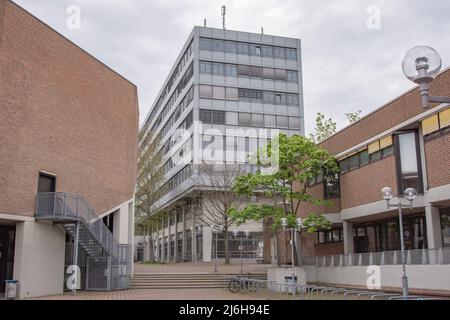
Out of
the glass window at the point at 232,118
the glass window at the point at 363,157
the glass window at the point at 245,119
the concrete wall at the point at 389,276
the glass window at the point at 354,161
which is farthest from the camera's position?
the glass window at the point at 245,119

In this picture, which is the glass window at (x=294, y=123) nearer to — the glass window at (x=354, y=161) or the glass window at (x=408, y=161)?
the glass window at (x=354, y=161)

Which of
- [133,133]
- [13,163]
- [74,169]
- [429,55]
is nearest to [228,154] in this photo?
[133,133]

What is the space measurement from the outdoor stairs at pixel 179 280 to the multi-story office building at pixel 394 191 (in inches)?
249

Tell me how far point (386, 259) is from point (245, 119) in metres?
35.4

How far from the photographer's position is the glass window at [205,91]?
57.1 metres

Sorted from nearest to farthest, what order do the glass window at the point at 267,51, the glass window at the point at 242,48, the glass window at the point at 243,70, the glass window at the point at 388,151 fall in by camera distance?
the glass window at the point at 388,151, the glass window at the point at 243,70, the glass window at the point at 242,48, the glass window at the point at 267,51

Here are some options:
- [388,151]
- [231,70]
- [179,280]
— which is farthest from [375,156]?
[231,70]

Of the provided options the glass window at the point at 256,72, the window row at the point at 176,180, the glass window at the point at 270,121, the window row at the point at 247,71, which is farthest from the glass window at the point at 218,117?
the glass window at the point at 256,72

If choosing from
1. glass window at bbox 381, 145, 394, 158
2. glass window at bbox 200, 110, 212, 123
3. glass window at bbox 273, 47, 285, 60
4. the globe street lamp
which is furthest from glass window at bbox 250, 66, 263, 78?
the globe street lamp

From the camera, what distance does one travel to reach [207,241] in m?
55.0

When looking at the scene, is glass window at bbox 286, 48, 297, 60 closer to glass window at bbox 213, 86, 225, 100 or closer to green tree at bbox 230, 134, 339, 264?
glass window at bbox 213, 86, 225, 100

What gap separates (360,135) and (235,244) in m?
29.4
